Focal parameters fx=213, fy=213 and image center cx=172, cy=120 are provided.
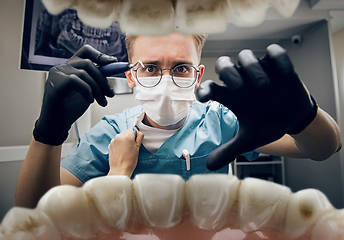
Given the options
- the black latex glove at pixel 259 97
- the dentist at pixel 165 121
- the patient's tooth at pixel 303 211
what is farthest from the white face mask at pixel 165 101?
the patient's tooth at pixel 303 211

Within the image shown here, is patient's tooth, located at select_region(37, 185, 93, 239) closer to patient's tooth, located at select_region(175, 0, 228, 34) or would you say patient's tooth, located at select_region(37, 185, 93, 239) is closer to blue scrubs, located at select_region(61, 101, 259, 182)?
blue scrubs, located at select_region(61, 101, 259, 182)

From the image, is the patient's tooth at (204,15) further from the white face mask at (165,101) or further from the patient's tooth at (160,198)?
the patient's tooth at (160,198)

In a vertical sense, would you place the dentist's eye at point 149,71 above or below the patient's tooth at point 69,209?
above

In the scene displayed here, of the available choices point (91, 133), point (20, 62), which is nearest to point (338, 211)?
point (91, 133)

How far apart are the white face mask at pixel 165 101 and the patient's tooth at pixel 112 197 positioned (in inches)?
6.0

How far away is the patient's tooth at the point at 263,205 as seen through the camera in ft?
0.93

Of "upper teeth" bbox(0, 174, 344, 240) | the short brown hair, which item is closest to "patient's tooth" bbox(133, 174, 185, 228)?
"upper teeth" bbox(0, 174, 344, 240)

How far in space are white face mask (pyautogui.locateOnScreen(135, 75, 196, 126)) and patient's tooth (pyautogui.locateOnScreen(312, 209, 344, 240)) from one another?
0.26 meters

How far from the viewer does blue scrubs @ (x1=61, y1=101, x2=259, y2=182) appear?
1.25 feet

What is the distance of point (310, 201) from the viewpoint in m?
0.28

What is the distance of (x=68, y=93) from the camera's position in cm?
33

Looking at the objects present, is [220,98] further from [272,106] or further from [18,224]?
[18,224]

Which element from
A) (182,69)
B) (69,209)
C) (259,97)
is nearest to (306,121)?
(259,97)

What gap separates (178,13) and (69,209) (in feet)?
1.04
